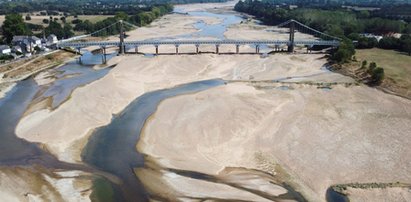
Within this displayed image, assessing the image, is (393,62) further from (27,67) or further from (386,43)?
(27,67)

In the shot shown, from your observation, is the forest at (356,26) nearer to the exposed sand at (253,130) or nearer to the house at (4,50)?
the exposed sand at (253,130)

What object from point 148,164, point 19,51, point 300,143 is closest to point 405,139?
point 300,143

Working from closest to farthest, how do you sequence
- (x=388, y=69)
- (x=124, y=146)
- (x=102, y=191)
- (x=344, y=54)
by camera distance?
(x=102, y=191) < (x=124, y=146) < (x=388, y=69) < (x=344, y=54)

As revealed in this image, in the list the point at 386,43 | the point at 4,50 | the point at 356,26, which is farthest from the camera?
the point at 356,26

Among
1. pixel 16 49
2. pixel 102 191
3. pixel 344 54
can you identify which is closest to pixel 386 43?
pixel 344 54

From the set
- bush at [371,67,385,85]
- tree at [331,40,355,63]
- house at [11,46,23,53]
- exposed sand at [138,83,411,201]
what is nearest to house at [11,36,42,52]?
house at [11,46,23,53]

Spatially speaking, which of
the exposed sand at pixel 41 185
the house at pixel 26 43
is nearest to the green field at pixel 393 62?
the exposed sand at pixel 41 185

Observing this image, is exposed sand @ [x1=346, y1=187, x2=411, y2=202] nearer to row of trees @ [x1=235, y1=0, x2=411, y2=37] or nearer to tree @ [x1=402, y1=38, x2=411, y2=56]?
tree @ [x1=402, y1=38, x2=411, y2=56]

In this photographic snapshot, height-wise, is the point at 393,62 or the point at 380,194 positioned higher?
the point at 393,62
